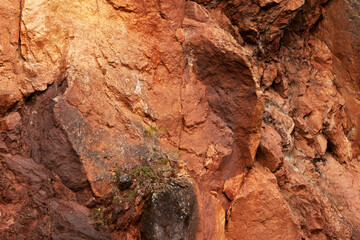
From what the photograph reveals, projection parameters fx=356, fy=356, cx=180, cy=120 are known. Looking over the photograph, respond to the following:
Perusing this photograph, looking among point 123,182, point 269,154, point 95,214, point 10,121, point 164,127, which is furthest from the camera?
point 269,154

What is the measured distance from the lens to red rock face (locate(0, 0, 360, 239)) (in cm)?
543

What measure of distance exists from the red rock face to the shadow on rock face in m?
0.02

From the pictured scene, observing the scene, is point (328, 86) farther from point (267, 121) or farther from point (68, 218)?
point (68, 218)

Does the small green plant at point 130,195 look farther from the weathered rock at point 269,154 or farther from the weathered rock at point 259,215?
the weathered rock at point 269,154

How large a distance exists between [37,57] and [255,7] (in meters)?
5.47

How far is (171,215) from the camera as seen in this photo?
5.61 meters

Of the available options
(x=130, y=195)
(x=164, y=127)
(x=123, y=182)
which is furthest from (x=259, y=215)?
(x=123, y=182)

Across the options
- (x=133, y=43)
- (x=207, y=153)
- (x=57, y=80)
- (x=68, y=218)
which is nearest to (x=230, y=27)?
(x=133, y=43)

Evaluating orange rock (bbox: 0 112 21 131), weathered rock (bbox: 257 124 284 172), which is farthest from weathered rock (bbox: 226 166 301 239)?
orange rock (bbox: 0 112 21 131)

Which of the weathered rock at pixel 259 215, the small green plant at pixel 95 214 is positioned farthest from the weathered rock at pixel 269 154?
the small green plant at pixel 95 214

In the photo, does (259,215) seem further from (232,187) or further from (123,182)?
(123,182)

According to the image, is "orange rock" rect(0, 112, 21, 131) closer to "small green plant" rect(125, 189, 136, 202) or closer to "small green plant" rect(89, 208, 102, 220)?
"small green plant" rect(89, 208, 102, 220)

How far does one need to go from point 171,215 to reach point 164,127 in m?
1.84

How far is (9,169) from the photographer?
203 inches
